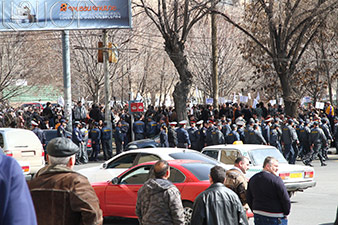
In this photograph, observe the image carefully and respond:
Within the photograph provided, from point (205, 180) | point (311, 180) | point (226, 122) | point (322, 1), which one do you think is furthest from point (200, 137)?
point (205, 180)

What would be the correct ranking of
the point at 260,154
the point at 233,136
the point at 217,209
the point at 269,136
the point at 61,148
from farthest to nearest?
the point at 269,136, the point at 233,136, the point at 260,154, the point at 217,209, the point at 61,148

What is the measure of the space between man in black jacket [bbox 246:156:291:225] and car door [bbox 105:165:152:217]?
154 inches

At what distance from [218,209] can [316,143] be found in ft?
54.2

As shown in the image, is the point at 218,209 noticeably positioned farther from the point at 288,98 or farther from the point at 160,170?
the point at 288,98

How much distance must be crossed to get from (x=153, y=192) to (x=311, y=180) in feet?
26.2

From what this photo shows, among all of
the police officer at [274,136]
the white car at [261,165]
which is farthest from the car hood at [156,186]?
the police officer at [274,136]

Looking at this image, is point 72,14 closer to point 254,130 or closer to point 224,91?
point 254,130

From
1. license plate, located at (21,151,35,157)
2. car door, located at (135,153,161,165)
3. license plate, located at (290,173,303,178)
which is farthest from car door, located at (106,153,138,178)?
license plate, located at (21,151,35,157)

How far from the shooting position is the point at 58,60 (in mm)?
43500

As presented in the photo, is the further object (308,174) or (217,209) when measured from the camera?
(308,174)

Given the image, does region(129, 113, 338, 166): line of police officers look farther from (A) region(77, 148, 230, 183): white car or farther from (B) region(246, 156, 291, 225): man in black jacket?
(B) region(246, 156, 291, 225): man in black jacket

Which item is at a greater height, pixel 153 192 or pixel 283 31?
pixel 283 31

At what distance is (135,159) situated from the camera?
12531 mm

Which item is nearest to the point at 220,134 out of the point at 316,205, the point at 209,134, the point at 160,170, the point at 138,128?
the point at 209,134
